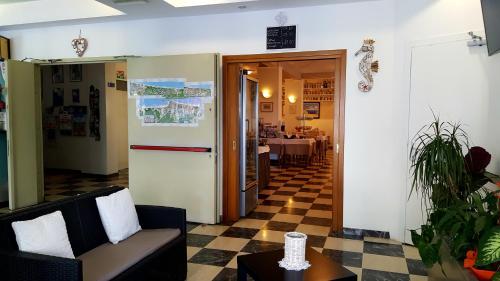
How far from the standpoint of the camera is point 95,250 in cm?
267

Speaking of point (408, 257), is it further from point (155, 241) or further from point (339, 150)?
point (155, 241)

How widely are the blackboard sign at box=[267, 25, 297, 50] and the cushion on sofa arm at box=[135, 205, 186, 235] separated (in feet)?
8.05

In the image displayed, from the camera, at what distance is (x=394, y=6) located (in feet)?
13.6

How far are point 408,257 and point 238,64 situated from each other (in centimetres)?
297

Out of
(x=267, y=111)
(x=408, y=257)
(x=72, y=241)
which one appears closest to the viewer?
(x=72, y=241)

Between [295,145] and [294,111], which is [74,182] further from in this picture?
[294,111]

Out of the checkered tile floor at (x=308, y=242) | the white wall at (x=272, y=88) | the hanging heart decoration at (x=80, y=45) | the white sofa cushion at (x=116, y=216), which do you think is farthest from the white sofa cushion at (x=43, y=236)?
the white wall at (x=272, y=88)

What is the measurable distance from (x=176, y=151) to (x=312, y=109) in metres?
11.3

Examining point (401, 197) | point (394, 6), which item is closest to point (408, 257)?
point (401, 197)

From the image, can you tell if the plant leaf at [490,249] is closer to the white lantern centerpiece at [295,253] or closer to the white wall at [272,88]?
the white lantern centerpiece at [295,253]

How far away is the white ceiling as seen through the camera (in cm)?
439

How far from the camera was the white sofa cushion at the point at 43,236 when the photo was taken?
Result: 6.98 feet

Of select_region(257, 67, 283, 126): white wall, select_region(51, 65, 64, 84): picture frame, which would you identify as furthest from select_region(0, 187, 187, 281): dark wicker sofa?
select_region(257, 67, 283, 126): white wall

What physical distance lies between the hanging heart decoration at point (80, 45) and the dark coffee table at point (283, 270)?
14.3ft
